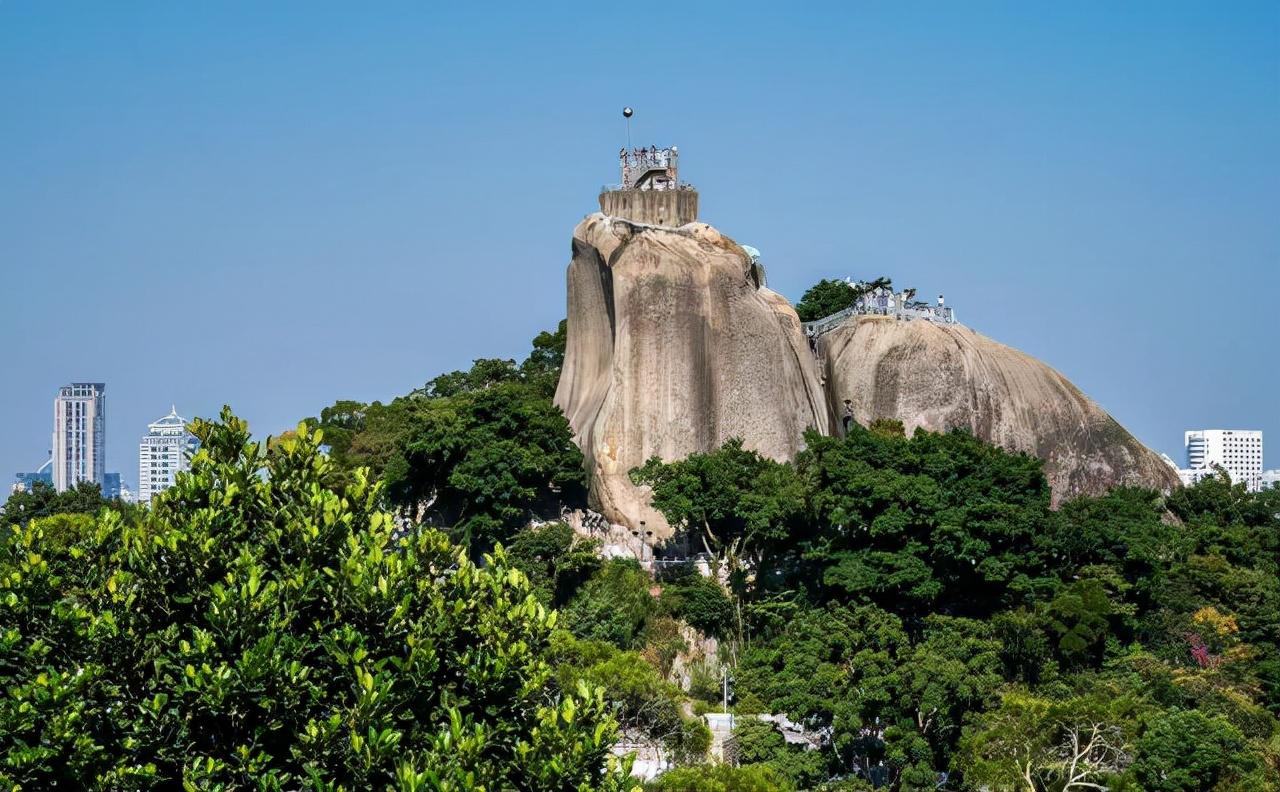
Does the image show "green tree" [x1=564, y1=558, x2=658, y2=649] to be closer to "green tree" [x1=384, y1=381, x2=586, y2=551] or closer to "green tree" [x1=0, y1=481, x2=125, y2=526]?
"green tree" [x1=384, y1=381, x2=586, y2=551]

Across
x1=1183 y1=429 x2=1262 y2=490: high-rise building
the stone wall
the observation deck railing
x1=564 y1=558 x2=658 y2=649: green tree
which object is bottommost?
x1=564 y1=558 x2=658 y2=649: green tree

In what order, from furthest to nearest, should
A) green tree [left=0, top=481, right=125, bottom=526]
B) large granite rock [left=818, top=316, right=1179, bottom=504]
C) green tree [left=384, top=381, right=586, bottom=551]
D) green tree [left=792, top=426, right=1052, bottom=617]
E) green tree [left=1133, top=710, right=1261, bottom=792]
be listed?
green tree [left=0, top=481, right=125, bottom=526]
large granite rock [left=818, top=316, right=1179, bottom=504]
green tree [left=384, top=381, right=586, bottom=551]
green tree [left=792, top=426, right=1052, bottom=617]
green tree [left=1133, top=710, right=1261, bottom=792]

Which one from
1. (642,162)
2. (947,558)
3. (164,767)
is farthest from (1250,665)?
(164,767)

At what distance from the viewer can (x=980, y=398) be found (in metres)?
51.7

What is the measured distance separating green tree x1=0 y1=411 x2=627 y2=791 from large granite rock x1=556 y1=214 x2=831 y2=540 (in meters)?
23.8

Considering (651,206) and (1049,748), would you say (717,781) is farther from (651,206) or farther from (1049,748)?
(651,206)

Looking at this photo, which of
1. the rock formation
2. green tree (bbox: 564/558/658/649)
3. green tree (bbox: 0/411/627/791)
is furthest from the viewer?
the rock formation

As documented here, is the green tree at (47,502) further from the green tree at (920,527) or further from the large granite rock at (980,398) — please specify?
the green tree at (920,527)

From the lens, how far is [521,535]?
Result: 4653 centimetres

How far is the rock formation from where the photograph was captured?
1922 inches

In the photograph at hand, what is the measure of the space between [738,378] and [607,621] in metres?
6.90

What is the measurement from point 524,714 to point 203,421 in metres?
4.50

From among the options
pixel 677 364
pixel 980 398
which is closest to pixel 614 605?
pixel 677 364

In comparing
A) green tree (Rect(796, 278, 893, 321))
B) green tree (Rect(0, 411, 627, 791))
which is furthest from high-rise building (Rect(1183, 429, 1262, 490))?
green tree (Rect(0, 411, 627, 791))
